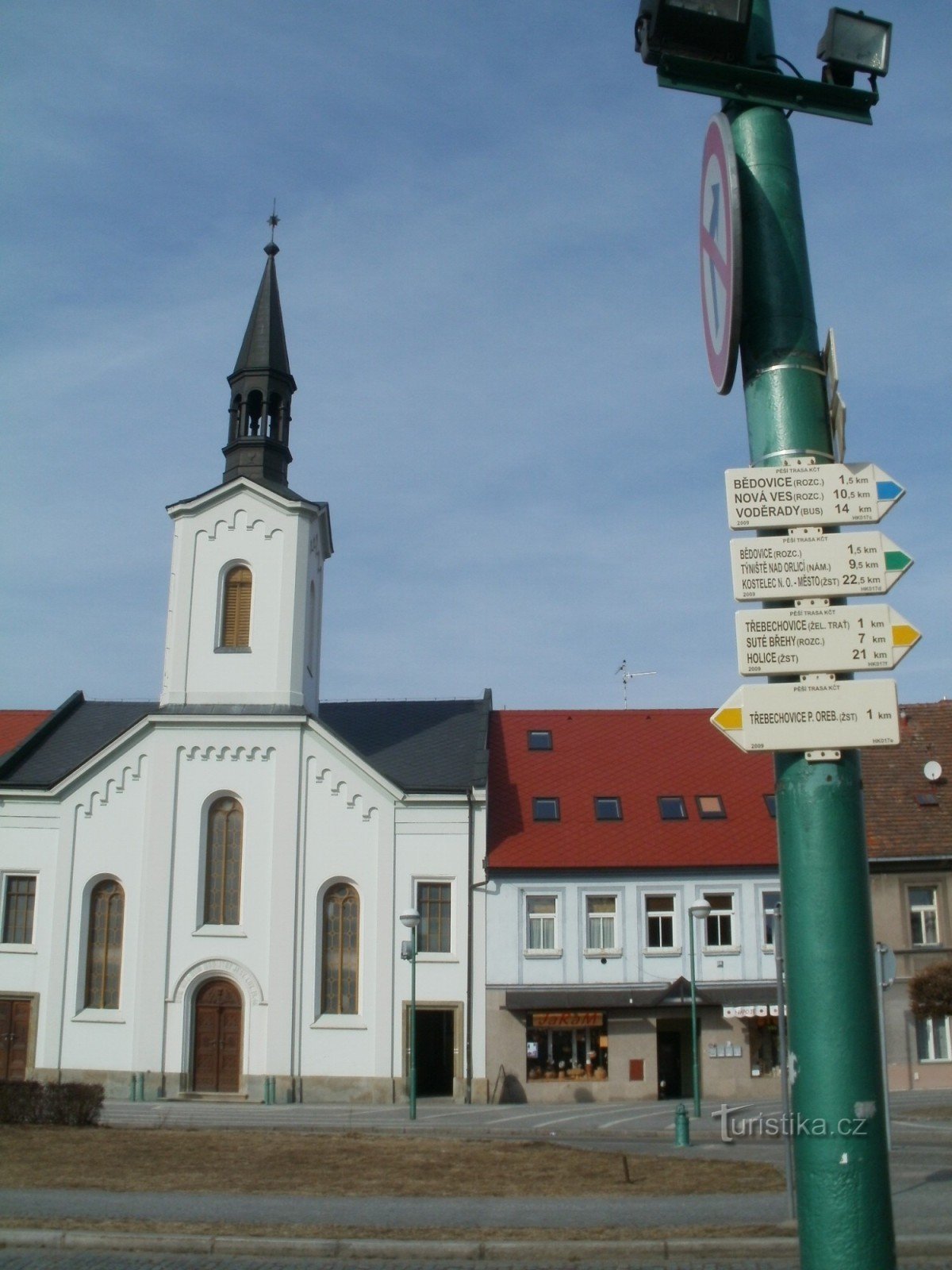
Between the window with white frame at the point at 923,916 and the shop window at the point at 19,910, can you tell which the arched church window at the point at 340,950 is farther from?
the window with white frame at the point at 923,916

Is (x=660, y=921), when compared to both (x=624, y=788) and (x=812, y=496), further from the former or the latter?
(x=812, y=496)

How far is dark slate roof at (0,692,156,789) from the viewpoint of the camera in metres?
35.0

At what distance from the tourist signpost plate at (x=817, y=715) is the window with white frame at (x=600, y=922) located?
30113 millimetres

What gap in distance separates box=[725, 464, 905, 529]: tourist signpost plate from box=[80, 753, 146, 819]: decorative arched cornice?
31406 mm

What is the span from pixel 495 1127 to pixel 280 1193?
10.7 metres

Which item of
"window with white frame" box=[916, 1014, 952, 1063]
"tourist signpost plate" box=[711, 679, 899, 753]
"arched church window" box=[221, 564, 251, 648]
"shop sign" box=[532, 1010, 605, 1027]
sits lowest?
"window with white frame" box=[916, 1014, 952, 1063]

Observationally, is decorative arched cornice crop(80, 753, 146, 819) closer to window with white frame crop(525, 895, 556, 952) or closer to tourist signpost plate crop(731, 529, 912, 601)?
window with white frame crop(525, 895, 556, 952)

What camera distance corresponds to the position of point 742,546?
4453mm

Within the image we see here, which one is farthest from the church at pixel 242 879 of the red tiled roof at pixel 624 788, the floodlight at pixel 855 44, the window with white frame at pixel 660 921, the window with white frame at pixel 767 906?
the floodlight at pixel 855 44

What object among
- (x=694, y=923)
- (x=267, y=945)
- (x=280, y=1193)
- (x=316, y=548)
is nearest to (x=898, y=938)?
(x=694, y=923)

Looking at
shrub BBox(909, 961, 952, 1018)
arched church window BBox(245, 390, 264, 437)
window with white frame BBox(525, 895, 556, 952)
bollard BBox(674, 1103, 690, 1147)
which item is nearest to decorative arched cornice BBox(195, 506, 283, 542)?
arched church window BBox(245, 390, 264, 437)

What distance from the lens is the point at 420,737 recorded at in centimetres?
3722

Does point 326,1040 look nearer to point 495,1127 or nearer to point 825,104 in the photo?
point 495,1127

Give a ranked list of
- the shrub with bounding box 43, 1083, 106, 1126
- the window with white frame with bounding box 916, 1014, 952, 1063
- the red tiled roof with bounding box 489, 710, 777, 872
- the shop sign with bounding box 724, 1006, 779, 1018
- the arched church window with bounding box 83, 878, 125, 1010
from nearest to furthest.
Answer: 1. the shrub with bounding box 43, 1083, 106, 1126
2. the shop sign with bounding box 724, 1006, 779, 1018
3. the window with white frame with bounding box 916, 1014, 952, 1063
4. the arched church window with bounding box 83, 878, 125, 1010
5. the red tiled roof with bounding box 489, 710, 777, 872
